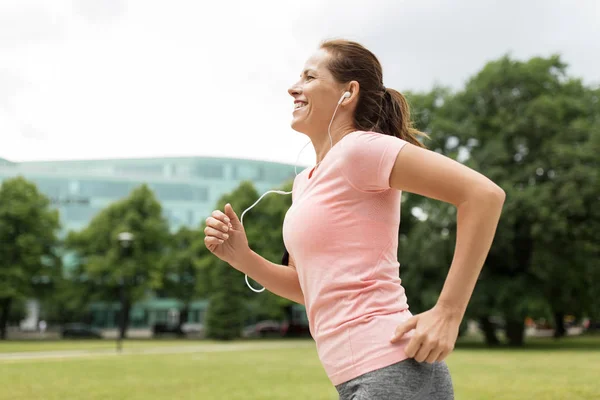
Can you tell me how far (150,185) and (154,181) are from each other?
725 mm

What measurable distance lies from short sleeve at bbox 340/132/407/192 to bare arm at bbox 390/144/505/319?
1.1 inches

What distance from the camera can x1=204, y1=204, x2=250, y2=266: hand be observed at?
7.20 ft

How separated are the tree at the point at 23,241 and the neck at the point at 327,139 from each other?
4535 centimetres

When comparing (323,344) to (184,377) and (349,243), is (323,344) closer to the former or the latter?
(349,243)

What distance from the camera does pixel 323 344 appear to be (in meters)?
1.86

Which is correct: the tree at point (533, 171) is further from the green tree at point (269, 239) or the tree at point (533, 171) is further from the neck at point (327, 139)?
the neck at point (327, 139)

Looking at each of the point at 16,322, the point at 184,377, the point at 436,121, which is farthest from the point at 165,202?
the point at 184,377

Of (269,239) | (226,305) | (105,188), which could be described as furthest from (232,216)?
(105,188)

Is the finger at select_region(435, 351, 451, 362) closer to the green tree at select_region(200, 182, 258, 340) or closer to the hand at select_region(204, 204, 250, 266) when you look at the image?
the hand at select_region(204, 204, 250, 266)

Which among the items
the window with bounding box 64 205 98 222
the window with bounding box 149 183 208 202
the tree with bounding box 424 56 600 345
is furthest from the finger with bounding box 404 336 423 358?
the window with bounding box 149 183 208 202

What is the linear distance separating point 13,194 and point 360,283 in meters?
49.7

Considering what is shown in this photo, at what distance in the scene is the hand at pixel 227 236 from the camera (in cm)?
220

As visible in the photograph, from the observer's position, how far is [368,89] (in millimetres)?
2068

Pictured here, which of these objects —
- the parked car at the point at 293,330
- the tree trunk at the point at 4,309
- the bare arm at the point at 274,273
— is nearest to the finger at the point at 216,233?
the bare arm at the point at 274,273
